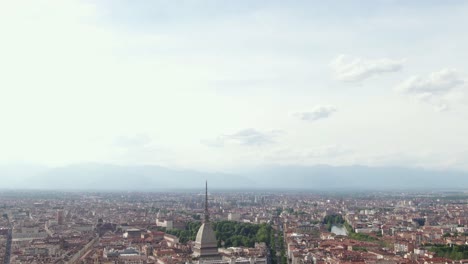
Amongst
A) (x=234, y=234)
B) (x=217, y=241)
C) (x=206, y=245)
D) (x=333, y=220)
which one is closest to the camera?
(x=206, y=245)

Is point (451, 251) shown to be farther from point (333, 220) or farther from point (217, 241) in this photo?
point (333, 220)

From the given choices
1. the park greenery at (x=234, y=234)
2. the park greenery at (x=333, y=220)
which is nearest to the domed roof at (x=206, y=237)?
the park greenery at (x=234, y=234)

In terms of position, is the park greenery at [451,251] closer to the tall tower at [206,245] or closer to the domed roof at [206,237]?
the tall tower at [206,245]

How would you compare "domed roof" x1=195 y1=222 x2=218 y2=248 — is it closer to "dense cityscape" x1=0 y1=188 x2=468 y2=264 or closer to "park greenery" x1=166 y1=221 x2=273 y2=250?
"dense cityscape" x1=0 y1=188 x2=468 y2=264

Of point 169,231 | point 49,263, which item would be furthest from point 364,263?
point 169,231

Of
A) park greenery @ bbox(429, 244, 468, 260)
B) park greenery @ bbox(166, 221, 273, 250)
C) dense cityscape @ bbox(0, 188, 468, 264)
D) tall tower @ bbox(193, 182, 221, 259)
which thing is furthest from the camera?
park greenery @ bbox(166, 221, 273, 250)

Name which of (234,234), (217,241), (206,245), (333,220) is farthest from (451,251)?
(333,220)

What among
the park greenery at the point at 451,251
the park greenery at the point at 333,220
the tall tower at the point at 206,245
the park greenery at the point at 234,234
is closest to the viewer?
the tall tower at the point at 206,245

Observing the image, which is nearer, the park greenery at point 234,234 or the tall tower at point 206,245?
the tall tower at point 206,245

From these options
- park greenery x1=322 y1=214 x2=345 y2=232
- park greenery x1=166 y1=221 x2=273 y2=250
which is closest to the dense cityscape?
park greenery x1=166 y1=221 x2=273 y2=250

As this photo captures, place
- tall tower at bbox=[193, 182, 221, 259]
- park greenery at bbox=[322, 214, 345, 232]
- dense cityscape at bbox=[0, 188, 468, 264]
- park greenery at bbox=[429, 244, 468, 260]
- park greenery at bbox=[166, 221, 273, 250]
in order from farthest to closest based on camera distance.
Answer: park greenery at bbox=[322, 214, 345, 232]
park greenery at bbox=[166, 221, 273, 250]
park greenery at bbox=[429, 244, 468, 260]
dense cityscape at bbox=[0, 188, 468, 264]
tall tower at bbox=[193, 182, 221, 259]

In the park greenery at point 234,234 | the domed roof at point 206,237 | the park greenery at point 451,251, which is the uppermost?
the domed roof at point 206,237
